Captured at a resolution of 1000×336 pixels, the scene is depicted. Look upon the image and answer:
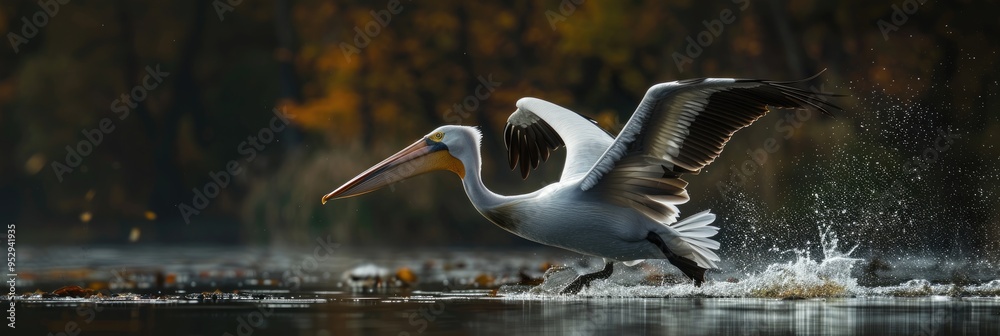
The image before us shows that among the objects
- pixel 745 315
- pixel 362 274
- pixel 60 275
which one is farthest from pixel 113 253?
pixel 745 315

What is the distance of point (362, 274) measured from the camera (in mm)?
13555

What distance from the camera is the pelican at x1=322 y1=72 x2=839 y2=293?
31.8 ft

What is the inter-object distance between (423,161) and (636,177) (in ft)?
4.69

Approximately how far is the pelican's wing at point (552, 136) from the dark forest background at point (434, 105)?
5378mm

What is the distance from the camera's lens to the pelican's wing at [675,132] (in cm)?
956

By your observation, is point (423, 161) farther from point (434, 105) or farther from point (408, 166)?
point (434, 105)

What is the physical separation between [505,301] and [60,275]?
5.81 m

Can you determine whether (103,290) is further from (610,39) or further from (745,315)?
(610,39)

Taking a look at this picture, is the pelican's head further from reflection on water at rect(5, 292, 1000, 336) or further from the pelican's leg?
the pelican's leg

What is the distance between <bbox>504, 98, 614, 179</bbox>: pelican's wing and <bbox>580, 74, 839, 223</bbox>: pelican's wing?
2.74ft

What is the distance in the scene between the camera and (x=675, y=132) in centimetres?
988

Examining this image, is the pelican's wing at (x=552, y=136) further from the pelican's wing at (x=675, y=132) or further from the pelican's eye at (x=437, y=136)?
the pelican's eye at (x=437, y=136)

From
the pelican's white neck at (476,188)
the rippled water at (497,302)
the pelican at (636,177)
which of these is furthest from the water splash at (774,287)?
the pelican's white neck at (476,188)

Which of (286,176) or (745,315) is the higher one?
(286,176)
